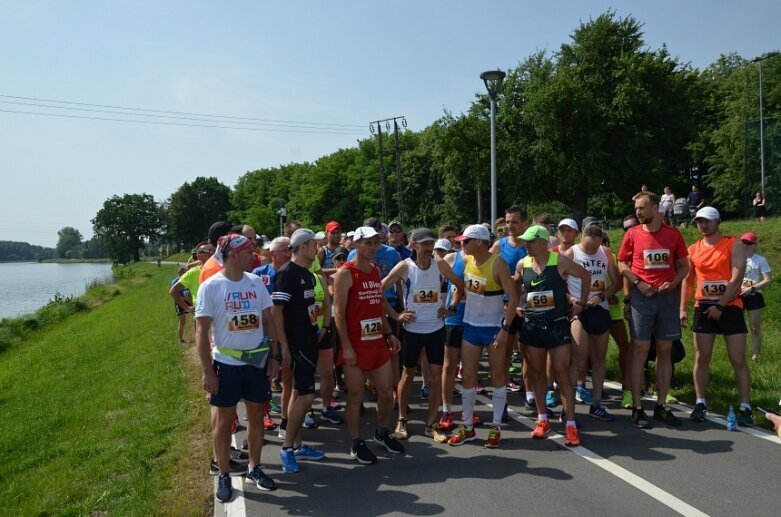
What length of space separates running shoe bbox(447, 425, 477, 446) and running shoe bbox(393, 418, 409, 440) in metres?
0.45

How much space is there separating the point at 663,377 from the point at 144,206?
11547cm

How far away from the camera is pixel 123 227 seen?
10575 centimetres

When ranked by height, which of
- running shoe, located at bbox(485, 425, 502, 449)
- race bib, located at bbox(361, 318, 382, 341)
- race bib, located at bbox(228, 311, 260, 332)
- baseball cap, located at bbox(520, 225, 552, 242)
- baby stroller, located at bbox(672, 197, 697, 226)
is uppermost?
baby stroller, located at bbox(672, 197, 697, 226)

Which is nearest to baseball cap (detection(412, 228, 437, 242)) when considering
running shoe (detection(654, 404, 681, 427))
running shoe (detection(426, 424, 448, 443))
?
running shoe (detection(426, 424, 448, 443))

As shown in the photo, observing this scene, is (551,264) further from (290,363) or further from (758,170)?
(758,170)

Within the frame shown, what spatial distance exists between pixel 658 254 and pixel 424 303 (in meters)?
2.44

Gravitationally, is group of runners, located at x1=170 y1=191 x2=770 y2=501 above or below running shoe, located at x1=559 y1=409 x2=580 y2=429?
above

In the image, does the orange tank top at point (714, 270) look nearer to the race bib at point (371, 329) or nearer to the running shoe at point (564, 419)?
the running shoe at point (564, 419)

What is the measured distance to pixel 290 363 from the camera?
498cm

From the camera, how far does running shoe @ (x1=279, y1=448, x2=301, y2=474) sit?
5039 mm

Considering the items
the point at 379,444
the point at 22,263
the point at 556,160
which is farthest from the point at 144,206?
the point at 379,444

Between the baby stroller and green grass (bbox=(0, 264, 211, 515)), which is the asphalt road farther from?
the baby stroller

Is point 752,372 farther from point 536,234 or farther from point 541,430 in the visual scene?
point 536,234

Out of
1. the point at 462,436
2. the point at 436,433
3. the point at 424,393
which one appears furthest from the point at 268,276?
the point at 424,393
